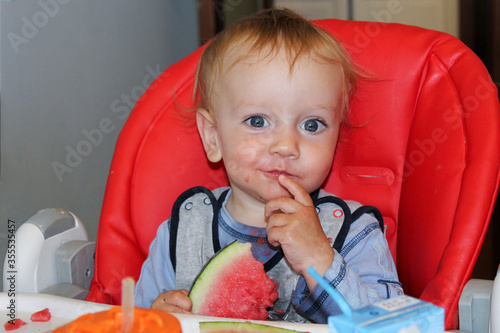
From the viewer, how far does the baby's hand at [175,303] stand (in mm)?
925

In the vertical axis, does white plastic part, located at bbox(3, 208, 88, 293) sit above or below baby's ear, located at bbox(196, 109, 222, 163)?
below

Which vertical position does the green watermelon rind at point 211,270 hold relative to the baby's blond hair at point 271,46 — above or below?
below

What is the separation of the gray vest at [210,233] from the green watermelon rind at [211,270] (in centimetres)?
11

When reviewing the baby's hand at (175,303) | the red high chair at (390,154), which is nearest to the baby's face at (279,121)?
the red high chair at (390,154)

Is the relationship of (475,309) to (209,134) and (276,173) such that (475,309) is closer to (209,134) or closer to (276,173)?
(276,173)

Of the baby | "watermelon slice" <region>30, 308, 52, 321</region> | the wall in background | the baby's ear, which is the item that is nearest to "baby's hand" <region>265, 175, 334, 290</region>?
the baby

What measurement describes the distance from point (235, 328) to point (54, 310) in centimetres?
32

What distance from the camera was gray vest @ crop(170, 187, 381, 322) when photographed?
1043mm

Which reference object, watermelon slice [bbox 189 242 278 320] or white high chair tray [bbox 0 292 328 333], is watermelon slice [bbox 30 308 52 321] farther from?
watermelon slice [bbox 189 242 278 320]

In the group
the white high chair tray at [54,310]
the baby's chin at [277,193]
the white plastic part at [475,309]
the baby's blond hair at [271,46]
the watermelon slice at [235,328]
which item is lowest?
the white plastic part at [475,309]

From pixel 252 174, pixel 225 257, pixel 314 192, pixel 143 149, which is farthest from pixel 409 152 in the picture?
pixel 143 149

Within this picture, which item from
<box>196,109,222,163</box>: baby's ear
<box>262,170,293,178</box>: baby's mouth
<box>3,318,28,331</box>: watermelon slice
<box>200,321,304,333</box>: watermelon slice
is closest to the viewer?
<box>200,321,304,333</box>: watermelon slice

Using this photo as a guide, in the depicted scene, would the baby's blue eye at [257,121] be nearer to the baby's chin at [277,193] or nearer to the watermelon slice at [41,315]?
the baby's chin at [277,193]

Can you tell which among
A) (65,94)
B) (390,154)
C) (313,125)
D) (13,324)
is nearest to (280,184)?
(313,125)
